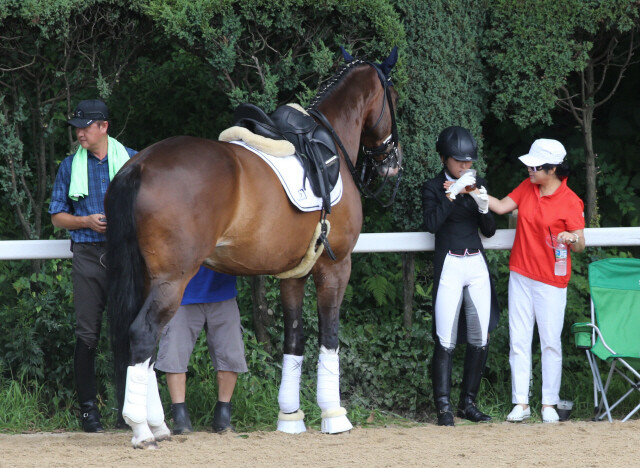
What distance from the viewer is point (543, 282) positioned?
5.54 metres

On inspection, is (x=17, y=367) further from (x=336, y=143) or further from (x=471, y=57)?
(x=471, y=57)

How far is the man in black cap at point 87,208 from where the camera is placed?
197 inches

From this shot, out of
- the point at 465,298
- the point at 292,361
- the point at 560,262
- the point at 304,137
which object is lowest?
the point at 292,361

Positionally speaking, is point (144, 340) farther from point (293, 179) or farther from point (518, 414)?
point (518, 414)

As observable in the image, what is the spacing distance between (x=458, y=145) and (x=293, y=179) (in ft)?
4.33

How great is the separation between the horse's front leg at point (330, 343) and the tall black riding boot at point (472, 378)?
0.89 m

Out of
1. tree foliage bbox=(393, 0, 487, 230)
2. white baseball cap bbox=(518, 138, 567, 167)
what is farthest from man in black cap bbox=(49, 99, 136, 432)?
white baseball cap bbox=(518, 138, 567, 167)

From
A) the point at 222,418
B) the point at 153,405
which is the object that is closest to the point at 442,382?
the point at 222,418

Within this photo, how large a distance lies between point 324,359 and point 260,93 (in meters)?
2.06

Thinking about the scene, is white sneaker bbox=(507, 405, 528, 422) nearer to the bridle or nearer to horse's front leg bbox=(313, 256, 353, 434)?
horse's front leg bbox=(313, 256, 353, 434)

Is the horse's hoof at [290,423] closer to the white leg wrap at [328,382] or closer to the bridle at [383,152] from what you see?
the white leg wrap at [328,382]

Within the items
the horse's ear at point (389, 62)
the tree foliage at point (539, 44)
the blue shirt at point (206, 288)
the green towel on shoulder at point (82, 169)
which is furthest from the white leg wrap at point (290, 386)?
the tree foliage at point (539, 44)

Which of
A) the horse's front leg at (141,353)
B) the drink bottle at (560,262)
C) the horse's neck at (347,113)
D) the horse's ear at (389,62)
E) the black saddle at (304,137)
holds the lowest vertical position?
the horse's front leg at (141,353)

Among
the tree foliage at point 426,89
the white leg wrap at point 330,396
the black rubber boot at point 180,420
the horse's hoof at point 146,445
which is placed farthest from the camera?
the tree foliage at point 426,89
